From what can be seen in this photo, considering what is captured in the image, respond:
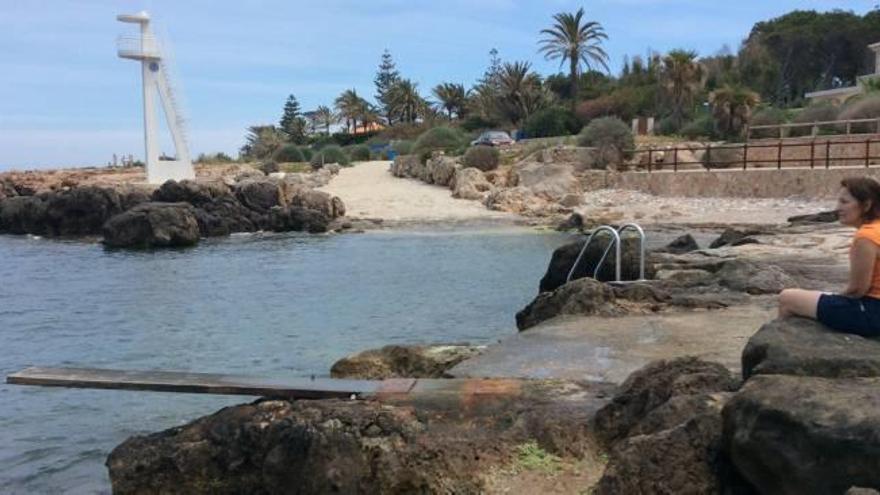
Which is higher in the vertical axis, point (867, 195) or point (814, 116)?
point (814, 116)

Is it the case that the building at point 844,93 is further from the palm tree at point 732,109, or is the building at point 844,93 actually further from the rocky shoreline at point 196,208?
the rocky shoreline at point 196,208

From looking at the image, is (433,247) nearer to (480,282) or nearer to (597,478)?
(480,282)

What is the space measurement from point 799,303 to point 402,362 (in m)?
4.80

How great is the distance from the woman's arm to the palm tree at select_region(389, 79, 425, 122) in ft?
283

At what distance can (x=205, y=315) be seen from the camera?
1902 centimetres

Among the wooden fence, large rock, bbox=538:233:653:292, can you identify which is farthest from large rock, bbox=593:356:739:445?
the wooden fence

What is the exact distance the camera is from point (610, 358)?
712 cm

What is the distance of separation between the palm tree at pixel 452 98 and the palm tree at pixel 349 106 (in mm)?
8929

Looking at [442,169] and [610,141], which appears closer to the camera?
[610,141]

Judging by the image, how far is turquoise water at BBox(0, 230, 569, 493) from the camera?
980 cm

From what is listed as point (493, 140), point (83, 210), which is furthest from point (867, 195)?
point (493, 140)

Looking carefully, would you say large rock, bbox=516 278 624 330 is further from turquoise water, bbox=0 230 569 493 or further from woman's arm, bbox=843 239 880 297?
woman's arm, bbox=843 239 880 297

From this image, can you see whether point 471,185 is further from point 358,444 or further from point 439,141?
point 358,444

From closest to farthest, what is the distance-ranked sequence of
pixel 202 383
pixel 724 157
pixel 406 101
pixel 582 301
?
pixel 202 383 → pixel 582 301 → pixel 724 157 → pixel 406 101
